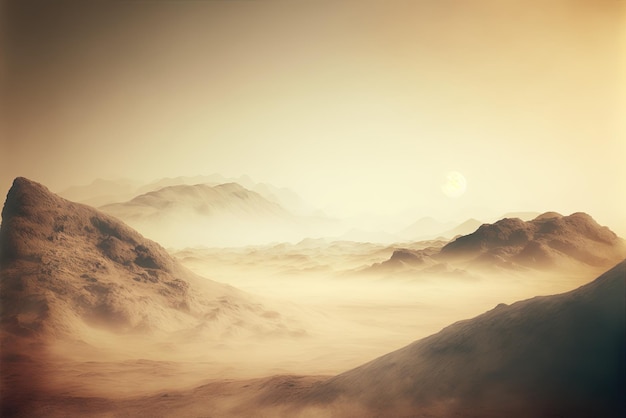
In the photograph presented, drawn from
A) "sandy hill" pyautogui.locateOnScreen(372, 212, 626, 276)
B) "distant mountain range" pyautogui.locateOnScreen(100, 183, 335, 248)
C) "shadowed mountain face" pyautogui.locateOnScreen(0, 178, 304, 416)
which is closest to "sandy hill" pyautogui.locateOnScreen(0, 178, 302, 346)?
"shadowed mountain face" pyautogui.locateOnScreen(0, 178, 304, 416)

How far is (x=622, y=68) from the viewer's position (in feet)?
47.1

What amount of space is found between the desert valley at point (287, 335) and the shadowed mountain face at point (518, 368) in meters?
0.02

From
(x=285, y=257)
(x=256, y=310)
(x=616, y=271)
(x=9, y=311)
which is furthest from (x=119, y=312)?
(x=285, y=257)

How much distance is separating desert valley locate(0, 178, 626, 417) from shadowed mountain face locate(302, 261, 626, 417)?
0.02 metres

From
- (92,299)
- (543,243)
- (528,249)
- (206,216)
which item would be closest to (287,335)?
(92,299)

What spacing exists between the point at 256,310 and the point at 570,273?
1094 inches

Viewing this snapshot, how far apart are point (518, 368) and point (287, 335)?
39.6 ft

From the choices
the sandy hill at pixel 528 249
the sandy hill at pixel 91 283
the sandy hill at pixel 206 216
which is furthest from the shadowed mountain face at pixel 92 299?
the sandy hill at pixel 206 216

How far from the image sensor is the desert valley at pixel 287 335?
19.2ft

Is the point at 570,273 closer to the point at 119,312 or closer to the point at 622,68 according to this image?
the point at 622,68

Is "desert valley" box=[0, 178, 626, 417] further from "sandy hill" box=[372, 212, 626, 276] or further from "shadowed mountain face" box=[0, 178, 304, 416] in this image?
"sandy hill" box=[372, 212, 626, 276]

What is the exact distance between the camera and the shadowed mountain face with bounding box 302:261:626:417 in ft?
16.9

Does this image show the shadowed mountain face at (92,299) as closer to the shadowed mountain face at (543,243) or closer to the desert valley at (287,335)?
the desert valley at (287,335)

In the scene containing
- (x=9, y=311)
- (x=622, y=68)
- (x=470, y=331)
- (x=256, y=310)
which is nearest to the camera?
(x=470, y=331)
